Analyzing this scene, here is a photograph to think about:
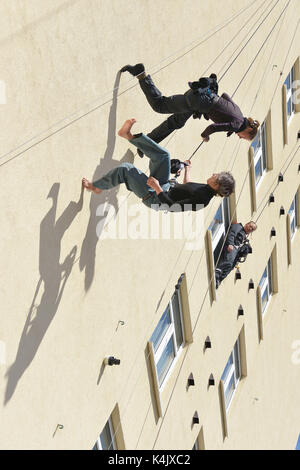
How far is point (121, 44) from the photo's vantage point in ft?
24.2

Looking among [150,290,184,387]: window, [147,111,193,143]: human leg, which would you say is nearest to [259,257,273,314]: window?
[150,290,184,387]: window

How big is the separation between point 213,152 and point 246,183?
6.91 feet

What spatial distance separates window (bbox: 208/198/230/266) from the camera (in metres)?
11.7

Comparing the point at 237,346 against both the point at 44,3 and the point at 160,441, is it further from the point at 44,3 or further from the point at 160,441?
the point at 44,3

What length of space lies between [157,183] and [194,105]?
113 cm

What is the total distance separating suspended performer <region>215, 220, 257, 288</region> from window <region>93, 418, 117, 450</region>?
363 cm

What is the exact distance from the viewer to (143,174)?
24.2ft

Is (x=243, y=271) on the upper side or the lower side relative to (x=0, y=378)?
upper

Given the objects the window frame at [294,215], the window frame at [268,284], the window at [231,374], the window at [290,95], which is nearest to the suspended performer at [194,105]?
the window at [231,374]

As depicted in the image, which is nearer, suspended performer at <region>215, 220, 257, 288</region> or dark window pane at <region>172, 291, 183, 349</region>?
dark window pane at <region>172, 291, 183, 349</region>

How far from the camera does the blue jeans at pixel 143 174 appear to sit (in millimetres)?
7188

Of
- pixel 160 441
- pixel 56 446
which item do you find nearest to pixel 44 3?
pixel 56 446

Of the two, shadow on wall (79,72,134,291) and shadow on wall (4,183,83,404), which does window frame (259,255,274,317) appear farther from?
shadow on wall (4,183,83,404)

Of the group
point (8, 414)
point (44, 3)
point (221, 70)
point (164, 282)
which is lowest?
point (8, 414)
